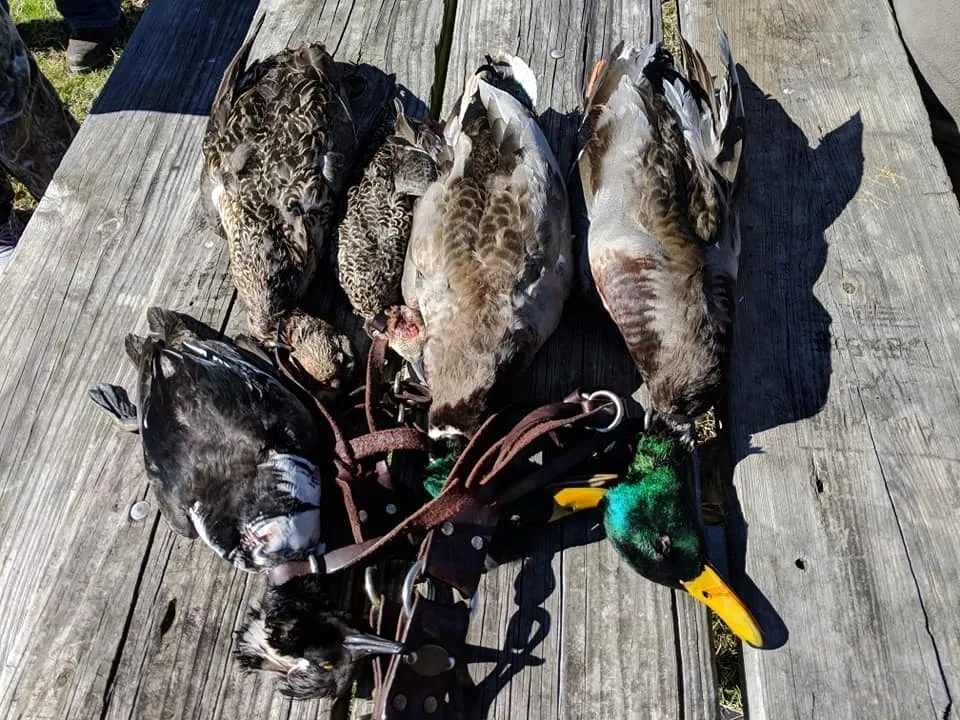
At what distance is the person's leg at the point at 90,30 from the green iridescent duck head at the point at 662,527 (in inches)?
221

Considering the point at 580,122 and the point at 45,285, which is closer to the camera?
the point at 45,285

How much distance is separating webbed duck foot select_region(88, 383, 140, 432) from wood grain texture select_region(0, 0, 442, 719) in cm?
5

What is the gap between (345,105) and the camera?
3492 millimetres

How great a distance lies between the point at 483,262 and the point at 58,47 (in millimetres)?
5422

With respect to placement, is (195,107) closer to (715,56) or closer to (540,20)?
(540,20)

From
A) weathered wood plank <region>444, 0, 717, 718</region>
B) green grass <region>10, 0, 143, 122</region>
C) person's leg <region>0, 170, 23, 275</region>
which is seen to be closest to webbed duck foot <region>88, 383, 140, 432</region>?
weathered wood plank <region>444, 0, 717, 718</region>

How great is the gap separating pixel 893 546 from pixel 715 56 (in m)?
2.34

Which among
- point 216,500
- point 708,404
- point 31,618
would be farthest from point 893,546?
point 31,618

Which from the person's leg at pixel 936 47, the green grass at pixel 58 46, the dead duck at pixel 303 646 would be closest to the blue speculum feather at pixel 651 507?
the dead duck at pixel 303 646

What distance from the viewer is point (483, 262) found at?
2.88 m

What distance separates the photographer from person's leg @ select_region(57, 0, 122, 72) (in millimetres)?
5816

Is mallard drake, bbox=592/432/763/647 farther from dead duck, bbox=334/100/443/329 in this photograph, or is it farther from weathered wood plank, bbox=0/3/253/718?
weathered wood plank, bbox=0/3/253/718

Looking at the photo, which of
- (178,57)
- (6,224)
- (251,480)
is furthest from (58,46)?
(251,480)

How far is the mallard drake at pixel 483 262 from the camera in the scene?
8.79ft
